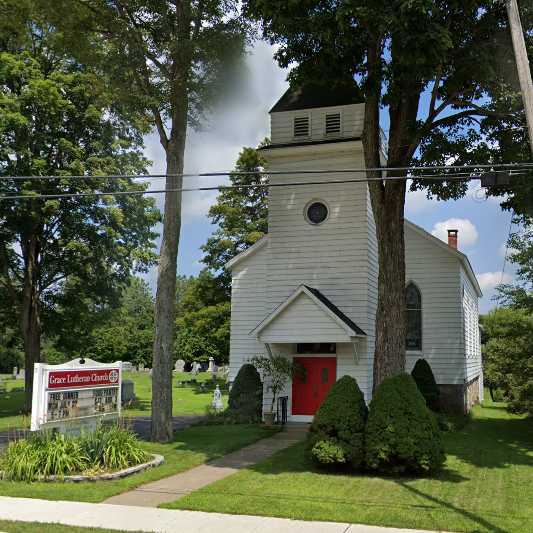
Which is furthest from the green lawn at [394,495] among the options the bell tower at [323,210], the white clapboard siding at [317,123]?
the white clapboard siding at [317,123]

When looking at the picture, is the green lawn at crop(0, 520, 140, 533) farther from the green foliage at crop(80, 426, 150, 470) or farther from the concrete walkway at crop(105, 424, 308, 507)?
the green foliage at crop(80, 426, 150, 470)

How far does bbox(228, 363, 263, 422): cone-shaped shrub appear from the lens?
2169 centimetres

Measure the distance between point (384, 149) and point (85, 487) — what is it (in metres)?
17.9

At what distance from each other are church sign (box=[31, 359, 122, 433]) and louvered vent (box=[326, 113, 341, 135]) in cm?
1218

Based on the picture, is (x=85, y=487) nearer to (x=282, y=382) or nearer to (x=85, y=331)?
(x=282, y=382)

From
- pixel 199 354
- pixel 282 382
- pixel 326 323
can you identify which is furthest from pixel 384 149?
pixel 199 354

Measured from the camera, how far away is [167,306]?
57.6ft

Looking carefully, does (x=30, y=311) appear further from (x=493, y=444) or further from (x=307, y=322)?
(x=493, y=444)

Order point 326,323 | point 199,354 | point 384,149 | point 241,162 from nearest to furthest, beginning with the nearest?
point 326,323
point 384,149
point 241,162
point 199,354

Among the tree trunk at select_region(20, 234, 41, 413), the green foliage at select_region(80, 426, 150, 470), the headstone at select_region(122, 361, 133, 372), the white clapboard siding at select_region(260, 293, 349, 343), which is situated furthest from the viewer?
the headstone at select_region(122, 361, 133, 372)

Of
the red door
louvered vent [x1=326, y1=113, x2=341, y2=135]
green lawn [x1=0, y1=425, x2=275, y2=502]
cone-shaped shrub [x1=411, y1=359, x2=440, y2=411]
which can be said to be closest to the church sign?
green lawn [x1=0, y1=425, x2=275, y2=502]

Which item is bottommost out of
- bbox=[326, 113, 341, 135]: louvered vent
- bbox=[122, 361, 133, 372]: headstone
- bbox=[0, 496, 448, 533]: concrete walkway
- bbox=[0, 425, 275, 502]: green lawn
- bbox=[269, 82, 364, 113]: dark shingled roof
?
bbox=[0, 496, 448, 533]: concrete walkway

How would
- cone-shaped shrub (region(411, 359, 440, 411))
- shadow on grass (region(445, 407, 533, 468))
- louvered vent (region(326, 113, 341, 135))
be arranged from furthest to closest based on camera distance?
1. louvered vent (region(326, 113, 341, 135))
2. cone-shaped shrub (region(411, 359, 440, 411))
3. shadow on grass (region(445, 407, 533, 468))

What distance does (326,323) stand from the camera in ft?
66.2
